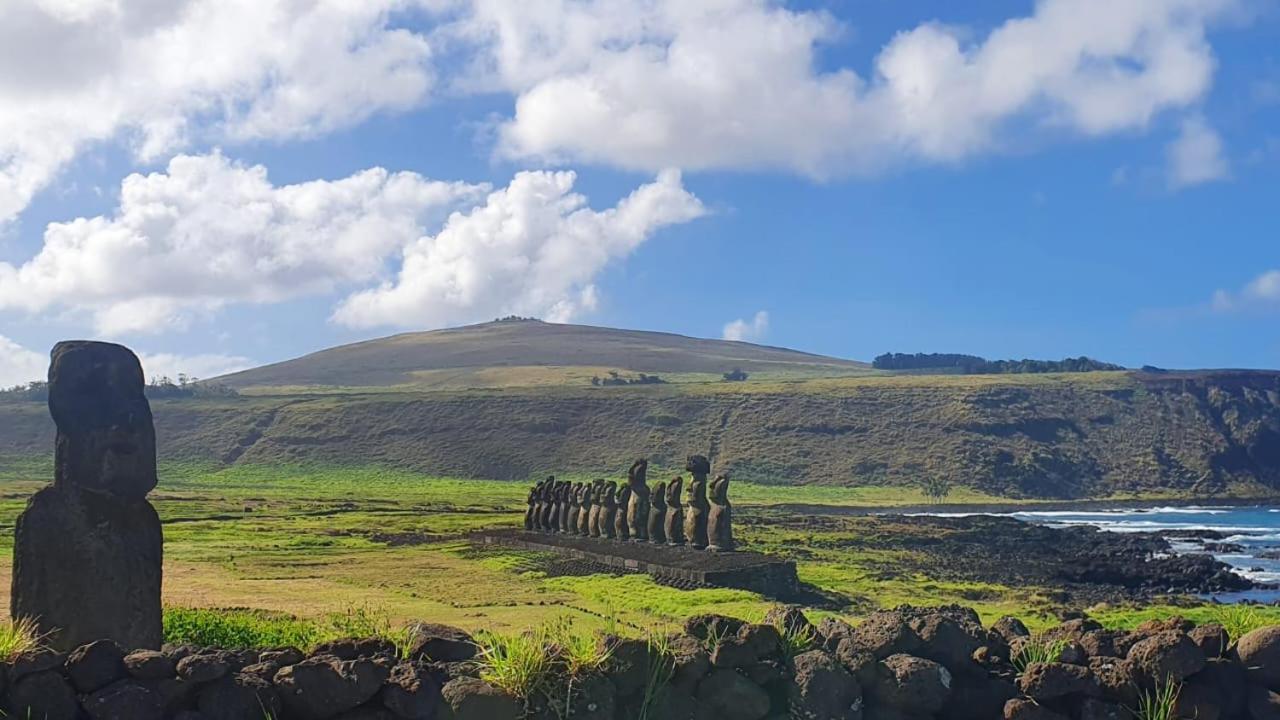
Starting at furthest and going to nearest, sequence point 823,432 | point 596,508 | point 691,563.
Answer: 1. point 823,432
2. point 596,508
3. point 691,563

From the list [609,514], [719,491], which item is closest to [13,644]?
[719,491]

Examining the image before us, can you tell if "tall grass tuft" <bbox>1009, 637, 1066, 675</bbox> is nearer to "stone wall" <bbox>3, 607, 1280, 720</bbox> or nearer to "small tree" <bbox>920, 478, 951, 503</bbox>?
"stone wall" <bbox>3, 607, 1280, 720</bbox>

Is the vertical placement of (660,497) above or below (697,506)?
above

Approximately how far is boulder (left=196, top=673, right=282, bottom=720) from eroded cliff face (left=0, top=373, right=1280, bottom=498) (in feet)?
288

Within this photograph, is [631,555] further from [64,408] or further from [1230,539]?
[1230,539]

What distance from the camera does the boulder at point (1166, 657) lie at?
7762 mm

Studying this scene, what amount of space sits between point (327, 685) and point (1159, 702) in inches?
211

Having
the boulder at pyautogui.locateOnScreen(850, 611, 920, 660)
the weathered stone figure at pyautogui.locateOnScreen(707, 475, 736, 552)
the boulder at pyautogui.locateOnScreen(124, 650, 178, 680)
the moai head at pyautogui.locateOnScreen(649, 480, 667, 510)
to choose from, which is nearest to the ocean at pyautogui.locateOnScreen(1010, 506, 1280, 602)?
the weathered stone figure at pyautogui.locateOnScreen(707, 475, 736, 552)

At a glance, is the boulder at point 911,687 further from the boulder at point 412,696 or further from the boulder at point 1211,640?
the boulder at point 412,696

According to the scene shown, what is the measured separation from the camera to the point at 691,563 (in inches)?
1039

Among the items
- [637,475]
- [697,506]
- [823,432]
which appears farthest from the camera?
[823,432]

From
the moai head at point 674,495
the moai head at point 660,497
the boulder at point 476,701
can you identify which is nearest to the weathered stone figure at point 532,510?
the moai head at point 660,497

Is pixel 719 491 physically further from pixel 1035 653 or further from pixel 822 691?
pixel 822 691

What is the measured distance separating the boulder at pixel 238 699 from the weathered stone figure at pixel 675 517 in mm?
24707
